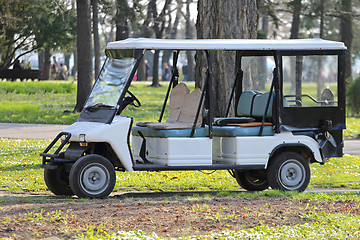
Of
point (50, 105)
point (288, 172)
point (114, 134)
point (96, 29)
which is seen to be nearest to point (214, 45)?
point (114, 134)

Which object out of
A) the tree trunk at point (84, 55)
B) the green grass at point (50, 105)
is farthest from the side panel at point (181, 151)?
the tree trunk at point (84, 55)

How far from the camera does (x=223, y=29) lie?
1520 centimetres

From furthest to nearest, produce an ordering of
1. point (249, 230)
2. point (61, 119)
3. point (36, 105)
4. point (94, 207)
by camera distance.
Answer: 1. point (36, 105)
2. point (61, 119)
3. point (94, 207)
4. point (249, 230)

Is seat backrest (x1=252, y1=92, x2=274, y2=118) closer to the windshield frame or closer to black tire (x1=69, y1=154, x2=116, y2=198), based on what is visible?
the windshield frame

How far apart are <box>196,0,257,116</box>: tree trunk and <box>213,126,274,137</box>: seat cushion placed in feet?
12.1

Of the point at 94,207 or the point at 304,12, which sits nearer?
the point at 94,207

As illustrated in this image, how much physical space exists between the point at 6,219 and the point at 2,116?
17204mm

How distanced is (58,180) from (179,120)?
1.96m

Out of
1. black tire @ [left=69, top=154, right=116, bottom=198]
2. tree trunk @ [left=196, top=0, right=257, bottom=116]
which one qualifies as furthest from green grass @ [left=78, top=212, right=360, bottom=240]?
tree trunk @ [left=196, top=0, right=257, bottom=116]

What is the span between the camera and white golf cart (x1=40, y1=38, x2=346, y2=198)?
10.3 meters

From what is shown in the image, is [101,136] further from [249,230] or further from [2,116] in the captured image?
[2,116]

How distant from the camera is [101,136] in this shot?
1006cm

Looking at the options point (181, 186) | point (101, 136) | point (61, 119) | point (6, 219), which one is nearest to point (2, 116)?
point (61, 119)

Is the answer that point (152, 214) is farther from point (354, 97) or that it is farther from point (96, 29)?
point (354, 97)
